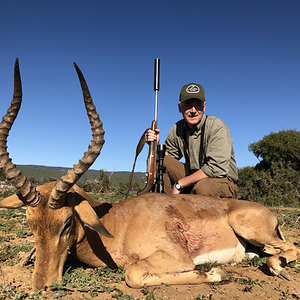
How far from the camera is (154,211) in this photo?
13.9 feet

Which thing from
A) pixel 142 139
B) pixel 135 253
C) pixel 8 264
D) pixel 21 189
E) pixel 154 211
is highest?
pixel 142 139

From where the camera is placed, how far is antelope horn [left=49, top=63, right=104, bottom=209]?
3234mm

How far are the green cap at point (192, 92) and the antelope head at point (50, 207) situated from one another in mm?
3318

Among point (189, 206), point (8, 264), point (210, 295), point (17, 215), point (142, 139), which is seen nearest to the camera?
point (210, 295)

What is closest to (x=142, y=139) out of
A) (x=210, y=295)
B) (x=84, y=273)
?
(x=84, y=273)

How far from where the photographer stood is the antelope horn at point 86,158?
10.6ft

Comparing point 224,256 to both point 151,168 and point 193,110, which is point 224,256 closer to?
point 151,168

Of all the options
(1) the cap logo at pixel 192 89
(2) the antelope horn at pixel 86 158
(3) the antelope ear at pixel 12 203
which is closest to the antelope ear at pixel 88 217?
(2) the antelope horn at pixel 86 158

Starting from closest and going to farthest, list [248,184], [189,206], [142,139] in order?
[189,206]
[142,139]
[248,184]

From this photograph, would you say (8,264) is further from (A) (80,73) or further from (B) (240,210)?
(B) (240,210)

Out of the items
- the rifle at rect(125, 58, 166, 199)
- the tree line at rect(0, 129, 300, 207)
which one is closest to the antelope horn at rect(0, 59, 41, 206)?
the rifle at rect(125, 58, 166, 199)

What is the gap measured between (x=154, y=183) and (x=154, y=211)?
1939mm

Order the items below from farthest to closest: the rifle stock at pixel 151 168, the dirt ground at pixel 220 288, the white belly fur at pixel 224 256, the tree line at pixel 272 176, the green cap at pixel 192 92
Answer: the tree line at pixel 272 176 < the green cap at pixel 192 92 < the rifle stock at pixel 151 168 < the white belly fur at pixel 224 256 < the dirt ground at pixel 220 288

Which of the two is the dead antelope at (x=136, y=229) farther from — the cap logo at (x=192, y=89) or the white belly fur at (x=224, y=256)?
the cap logo at (x=192, y=89)
